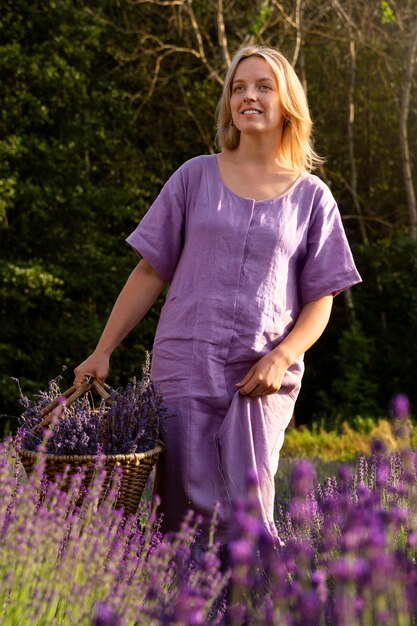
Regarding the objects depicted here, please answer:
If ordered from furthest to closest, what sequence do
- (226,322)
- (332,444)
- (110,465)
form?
(332,444) → (226,322) → (110,465)

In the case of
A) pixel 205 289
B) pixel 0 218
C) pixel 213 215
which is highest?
pixel 0 218

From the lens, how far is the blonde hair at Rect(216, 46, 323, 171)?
2990 millimetres

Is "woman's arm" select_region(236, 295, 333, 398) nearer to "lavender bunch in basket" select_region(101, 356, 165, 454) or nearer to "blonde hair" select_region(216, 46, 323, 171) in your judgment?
"lavender bunch in basket" select_region(101, 356, 165, 454)

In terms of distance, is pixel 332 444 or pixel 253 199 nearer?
pixel 253 199

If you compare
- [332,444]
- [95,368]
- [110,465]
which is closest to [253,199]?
[95,368]

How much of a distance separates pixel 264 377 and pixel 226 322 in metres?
0.21

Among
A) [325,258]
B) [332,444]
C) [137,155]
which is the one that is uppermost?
[137,155]

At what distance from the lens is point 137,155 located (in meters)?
12.4

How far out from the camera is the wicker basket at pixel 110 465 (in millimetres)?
2590

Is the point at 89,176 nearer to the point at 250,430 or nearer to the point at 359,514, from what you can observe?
the point at 250,430

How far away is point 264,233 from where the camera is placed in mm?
2906

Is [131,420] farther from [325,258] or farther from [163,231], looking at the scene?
[325,258]

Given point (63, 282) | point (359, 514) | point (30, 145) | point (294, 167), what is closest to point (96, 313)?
point (63, 282)

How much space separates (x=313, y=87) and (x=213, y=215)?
10591 mm
